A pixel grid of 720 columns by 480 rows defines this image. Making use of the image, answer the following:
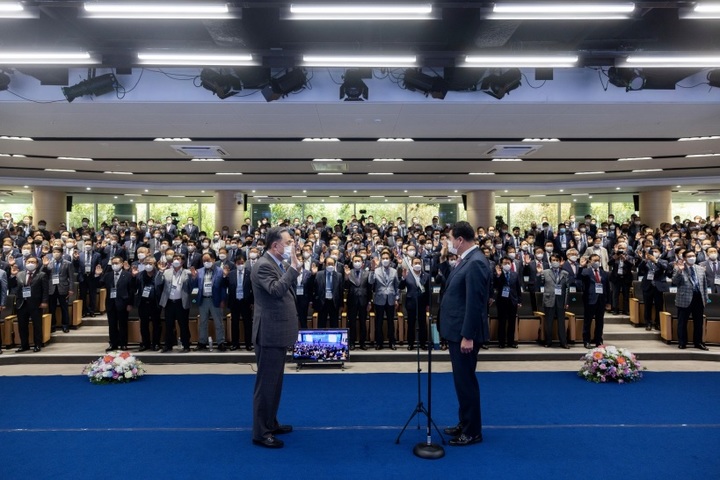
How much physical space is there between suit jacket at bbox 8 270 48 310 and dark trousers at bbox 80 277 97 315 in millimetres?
2106

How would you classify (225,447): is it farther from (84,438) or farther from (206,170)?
(206,170)

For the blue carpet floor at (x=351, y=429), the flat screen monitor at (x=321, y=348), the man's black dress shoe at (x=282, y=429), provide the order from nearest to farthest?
the blue carpet floor at (x=351, y=429)
the man's black dress shoe at (x=282, y=429)
the flat screen monitor at (x=321, y=348)

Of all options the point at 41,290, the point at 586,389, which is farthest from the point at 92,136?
the point at 586,389

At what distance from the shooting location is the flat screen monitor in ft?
24.3

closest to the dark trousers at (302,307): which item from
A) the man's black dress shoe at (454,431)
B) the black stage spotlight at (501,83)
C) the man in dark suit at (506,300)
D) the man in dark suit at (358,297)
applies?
the man in dark suit at (358,297)

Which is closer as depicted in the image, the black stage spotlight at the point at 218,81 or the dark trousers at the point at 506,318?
the black stage spotlight at the point at 218,81

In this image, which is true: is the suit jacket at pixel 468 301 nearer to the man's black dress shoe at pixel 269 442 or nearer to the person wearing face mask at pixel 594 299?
the man's black dress shoe at pixel 269 442

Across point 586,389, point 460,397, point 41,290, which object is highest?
point 41,290

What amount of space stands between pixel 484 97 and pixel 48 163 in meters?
12.5

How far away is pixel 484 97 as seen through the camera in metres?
7.55

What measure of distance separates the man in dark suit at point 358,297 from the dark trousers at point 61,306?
536cm

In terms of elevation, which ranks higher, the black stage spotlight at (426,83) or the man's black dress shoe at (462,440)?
the black stage spotlight at (426,83)

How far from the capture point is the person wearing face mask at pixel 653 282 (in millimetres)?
9516

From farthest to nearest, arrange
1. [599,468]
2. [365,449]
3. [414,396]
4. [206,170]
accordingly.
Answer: [206,170] < [414,396] < [365,449] < [599,468]
